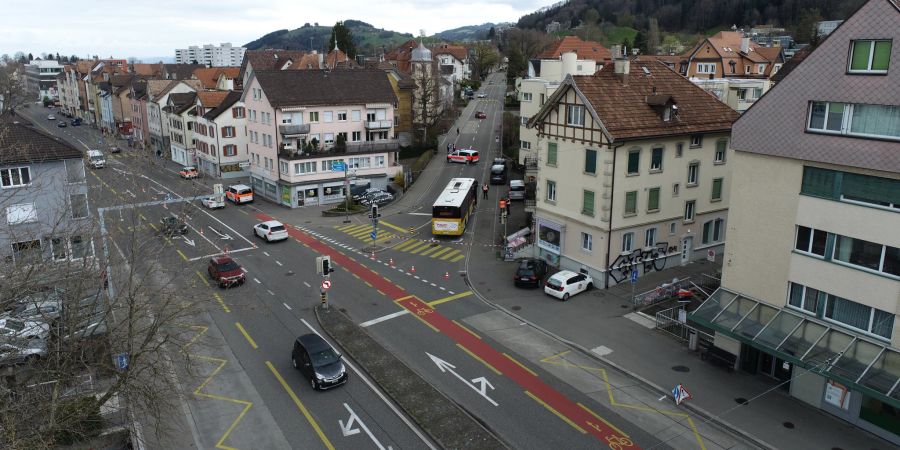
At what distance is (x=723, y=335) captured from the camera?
29.0m

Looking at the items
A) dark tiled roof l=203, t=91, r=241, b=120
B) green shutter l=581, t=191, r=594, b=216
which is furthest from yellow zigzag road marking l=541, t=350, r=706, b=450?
dark tiled roof l=203, t=91, r=241, b=120

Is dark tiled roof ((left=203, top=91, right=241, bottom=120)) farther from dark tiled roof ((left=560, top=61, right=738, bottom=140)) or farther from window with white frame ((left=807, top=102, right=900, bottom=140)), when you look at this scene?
window with white frame ((left=807, top=102, right=900, bottom=140))

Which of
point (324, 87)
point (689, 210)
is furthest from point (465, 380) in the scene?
point (324, 87)

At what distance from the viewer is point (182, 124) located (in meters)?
89.5

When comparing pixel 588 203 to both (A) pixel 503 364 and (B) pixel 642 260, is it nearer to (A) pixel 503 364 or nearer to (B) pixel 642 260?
(B) pixel 642 260

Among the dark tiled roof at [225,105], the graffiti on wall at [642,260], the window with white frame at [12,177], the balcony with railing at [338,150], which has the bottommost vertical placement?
the graffiti on wall at [642,260]

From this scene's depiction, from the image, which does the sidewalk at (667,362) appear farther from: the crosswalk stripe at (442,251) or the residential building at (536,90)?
the residential building at (536,90)

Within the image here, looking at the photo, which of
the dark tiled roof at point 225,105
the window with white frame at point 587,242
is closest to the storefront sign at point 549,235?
the window with white frame at point 587,242

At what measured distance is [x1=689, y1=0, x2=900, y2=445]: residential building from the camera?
23.3 meters

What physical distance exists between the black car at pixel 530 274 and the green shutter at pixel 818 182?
58.0 feet

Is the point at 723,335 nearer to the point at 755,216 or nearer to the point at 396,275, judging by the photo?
the point at 755,216

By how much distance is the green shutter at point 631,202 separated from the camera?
39594 millimetres

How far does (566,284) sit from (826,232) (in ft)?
51.5

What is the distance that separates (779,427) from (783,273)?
22.2 ft
